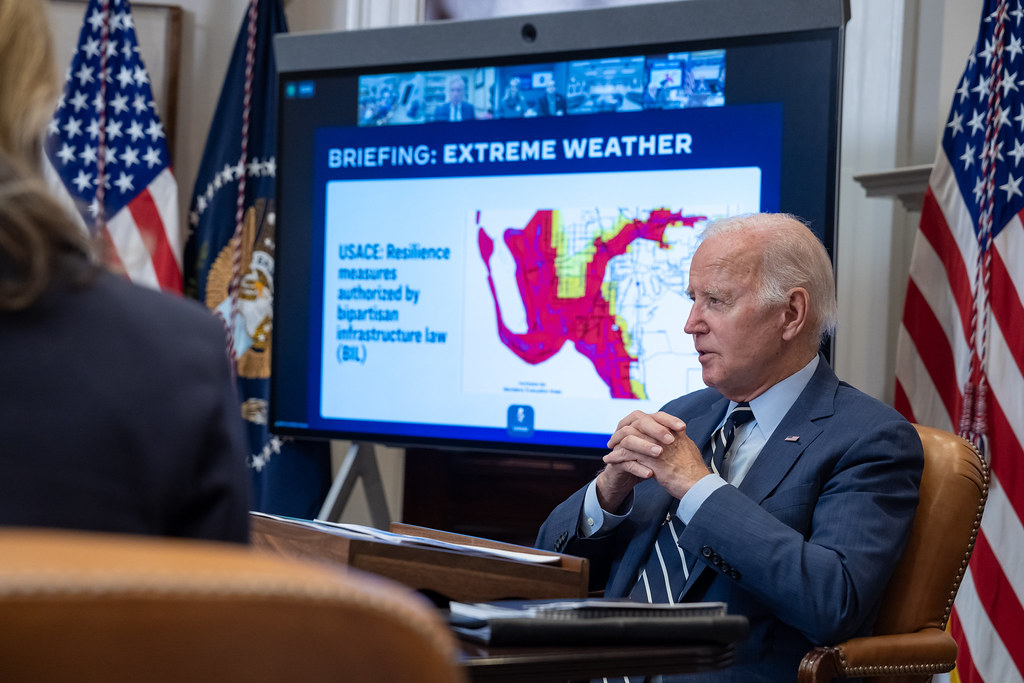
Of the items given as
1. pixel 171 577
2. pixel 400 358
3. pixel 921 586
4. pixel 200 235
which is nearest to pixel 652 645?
pixel 171 577

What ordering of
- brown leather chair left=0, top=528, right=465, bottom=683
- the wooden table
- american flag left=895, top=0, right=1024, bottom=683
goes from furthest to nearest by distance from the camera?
american flag left=895, top=0, right=1024, bottom=683
the wooden table
brown leather chair left=0, top=528, right=465, bottom=683

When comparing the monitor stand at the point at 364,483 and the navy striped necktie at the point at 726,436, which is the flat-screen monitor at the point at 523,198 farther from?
the navy striped necktie at the point at 726,436

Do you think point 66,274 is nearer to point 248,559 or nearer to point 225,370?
point 225,370

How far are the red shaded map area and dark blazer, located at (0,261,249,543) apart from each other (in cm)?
248

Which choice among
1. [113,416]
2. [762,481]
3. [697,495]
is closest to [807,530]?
[762,481]

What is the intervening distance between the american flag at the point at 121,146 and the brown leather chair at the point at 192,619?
12.4 feet

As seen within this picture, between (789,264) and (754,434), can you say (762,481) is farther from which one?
(789,264)

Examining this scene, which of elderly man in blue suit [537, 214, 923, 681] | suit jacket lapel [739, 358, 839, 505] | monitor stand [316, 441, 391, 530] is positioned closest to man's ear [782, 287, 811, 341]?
elderly man in blue suit [537, 214, 923, 681]

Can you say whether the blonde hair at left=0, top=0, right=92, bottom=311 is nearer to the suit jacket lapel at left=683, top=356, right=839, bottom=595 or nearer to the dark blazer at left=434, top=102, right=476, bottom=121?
the suit jacket lapel at left=683, top=356, right=839, bottom=595

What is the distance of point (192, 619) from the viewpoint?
39 centimetres

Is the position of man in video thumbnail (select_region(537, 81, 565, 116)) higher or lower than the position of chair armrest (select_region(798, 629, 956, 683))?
higher

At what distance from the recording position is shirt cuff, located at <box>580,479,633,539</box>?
2031 mm

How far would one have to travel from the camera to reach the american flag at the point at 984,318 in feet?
8.92

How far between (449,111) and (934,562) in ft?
7.06
